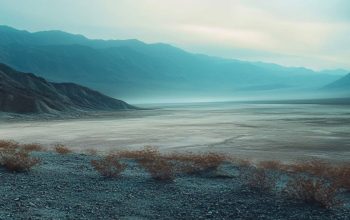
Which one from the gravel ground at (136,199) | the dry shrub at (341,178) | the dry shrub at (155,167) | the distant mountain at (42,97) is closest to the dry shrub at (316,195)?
the gravel ground at (136,199)

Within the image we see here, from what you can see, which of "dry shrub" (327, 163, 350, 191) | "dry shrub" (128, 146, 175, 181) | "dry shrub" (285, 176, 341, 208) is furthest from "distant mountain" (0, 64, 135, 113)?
"dry shrub" (285, 176, 341, 208)

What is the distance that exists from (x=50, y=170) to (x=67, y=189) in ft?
11.3

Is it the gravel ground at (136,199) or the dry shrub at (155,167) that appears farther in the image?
the dry shrub at (155,167)

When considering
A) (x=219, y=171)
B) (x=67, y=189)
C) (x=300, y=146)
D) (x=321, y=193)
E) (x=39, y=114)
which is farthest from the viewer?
(x=39, y=114)

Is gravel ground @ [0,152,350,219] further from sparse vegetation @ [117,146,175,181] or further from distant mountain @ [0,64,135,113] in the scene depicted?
distant mountain @ [0,64,135,113]

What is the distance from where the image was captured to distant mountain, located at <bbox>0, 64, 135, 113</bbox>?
10950 cm

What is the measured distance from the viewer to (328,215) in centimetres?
1150

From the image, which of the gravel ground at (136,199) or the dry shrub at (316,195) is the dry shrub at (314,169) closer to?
the gravel ground at (136,199)

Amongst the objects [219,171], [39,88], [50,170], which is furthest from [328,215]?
[39,88]

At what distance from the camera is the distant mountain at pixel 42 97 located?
110m

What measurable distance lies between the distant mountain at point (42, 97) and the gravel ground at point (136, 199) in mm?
97067

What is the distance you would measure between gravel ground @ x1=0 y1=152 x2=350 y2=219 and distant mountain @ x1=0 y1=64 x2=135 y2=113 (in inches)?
3822

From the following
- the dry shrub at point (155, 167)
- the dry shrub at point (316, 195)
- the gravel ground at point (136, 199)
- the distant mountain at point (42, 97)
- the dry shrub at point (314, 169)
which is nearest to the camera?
the gravel ground at point (136, 199)

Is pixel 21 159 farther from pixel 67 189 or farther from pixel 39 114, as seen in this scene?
pixel 39 114
